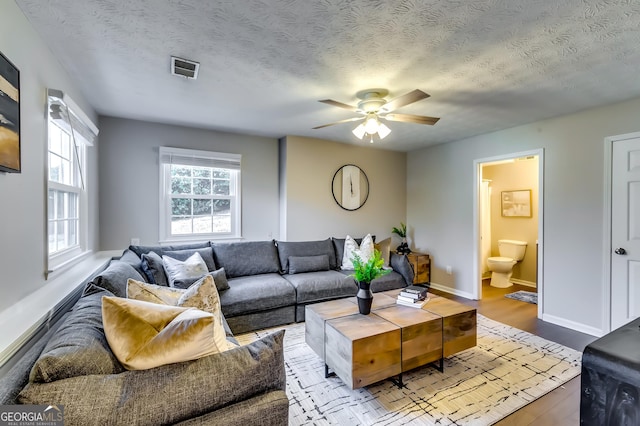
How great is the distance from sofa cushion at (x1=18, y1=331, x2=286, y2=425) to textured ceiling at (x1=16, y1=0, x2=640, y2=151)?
170 cm

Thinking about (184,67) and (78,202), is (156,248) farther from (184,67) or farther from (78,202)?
(184,67)

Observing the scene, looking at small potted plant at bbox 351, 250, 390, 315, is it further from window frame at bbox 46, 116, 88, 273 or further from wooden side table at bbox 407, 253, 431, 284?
wooden side table at bbox 407, 253, 431, 284

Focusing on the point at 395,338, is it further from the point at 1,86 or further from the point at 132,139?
the point at 132,139

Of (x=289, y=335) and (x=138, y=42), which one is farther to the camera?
(x=289, y=335)

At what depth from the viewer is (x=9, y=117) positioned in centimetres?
142

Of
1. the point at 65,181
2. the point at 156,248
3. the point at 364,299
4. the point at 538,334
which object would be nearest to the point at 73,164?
the point at 65,181

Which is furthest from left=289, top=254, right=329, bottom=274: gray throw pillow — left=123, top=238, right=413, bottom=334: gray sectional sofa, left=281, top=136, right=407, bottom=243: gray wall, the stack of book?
the stack of book

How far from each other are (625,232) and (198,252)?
4.46 metres

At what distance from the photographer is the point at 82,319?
3.93ft

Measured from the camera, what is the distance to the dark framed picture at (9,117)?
53.1 inches

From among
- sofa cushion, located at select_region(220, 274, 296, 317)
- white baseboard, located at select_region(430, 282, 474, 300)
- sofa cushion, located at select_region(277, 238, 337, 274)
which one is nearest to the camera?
sofa cushion, located at select_region(220, 274, 296, 317)

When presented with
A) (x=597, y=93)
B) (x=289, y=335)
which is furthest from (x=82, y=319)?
(x=597, y=93)

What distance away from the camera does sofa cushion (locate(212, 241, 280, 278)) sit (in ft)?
11.4

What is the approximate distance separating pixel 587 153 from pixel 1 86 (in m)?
4.69
